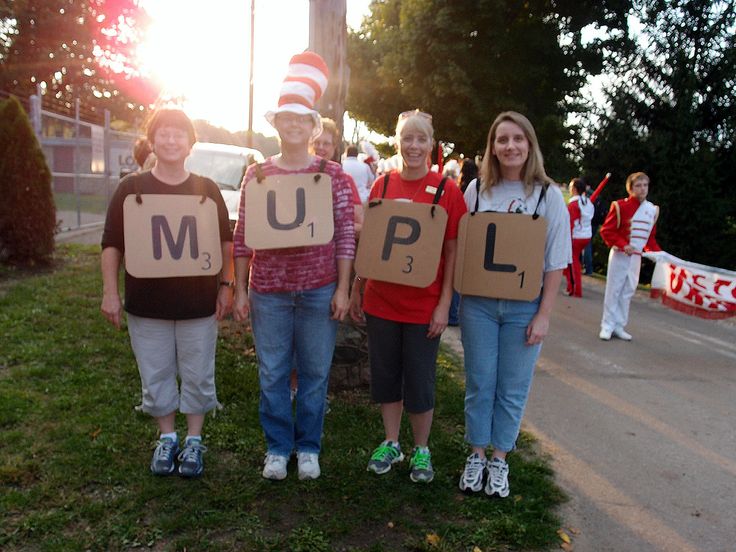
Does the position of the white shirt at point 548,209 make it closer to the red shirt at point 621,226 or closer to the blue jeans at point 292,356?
the blue jeans at point 292,356

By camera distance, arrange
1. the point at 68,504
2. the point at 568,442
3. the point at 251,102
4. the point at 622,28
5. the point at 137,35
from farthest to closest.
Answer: the point at 137,35 < the point at 251,102 < the point at 622,28 < the point at 568,442 < the point at 68,504

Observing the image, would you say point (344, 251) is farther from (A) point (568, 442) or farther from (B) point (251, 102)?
(B) point (251, 102)

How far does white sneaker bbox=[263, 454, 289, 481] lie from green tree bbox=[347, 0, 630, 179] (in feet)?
54.1

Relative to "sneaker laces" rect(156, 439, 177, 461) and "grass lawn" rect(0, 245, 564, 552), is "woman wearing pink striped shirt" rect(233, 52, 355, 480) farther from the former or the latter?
"sneaker laces" rect(156, 439, 177, 461)

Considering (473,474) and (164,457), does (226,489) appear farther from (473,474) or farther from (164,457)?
(473,474)

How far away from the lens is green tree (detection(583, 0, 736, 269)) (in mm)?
13312

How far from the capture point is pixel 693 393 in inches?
223

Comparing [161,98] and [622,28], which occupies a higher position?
[622,28]

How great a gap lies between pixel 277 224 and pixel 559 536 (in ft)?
6.59

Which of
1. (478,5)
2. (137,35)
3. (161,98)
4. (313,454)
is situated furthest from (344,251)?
(137,35)

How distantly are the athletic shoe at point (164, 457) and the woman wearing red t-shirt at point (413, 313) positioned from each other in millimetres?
1078

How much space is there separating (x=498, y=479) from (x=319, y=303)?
131 cm

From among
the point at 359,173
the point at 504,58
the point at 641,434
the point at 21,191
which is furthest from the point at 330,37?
the point at 504,58

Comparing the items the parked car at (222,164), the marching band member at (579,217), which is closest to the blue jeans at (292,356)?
the parked car at (222,164)
